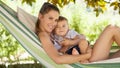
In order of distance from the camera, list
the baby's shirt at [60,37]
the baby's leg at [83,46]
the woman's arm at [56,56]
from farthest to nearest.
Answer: the baby's shirt at [60,37], the baby's leg at [83,46], the woman's arm at [56,56]

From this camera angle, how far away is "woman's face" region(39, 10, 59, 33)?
2826 mm

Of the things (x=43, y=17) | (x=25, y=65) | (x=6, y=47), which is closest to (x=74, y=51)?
(x=43, y=17)

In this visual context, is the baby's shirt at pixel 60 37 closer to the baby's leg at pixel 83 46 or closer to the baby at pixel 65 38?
the baby at pixel 65 38

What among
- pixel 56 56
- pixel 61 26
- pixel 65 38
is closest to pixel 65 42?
pixel 65 38

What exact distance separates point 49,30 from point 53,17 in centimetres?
11

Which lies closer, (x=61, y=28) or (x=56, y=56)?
(x=56, y=56)

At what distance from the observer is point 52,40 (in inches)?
112

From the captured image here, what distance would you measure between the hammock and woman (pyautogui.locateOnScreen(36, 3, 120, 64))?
0.19 ft

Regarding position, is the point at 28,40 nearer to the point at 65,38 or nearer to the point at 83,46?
the point at 65,38

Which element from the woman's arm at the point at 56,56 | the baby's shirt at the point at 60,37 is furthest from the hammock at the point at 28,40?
the baby's shirt at the point at 60,37

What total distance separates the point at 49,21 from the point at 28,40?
9.0 inches

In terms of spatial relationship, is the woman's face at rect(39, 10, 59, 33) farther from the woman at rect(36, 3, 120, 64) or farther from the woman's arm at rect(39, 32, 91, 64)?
the woman's arm at rect(39, 32, 91, 64)

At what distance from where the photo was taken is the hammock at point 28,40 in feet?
8.82

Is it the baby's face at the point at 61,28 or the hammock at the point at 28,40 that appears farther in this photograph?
the baby's face at the point at 61,28
